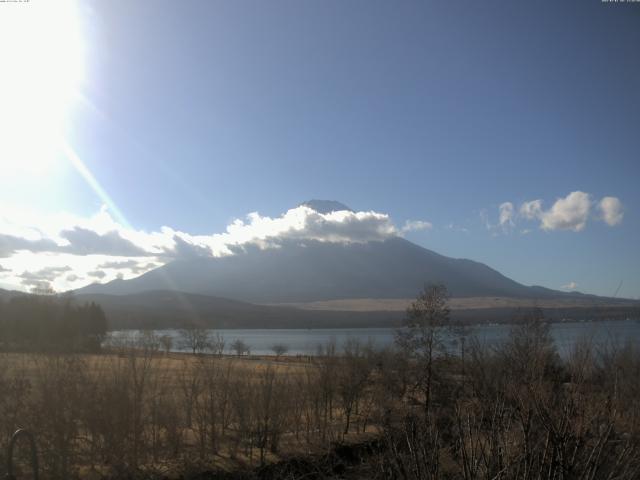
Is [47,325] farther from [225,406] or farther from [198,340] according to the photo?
[198,340]

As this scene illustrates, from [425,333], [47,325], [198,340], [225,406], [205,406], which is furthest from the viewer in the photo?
[198,340]

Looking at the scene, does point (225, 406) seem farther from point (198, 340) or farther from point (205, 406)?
point (198, 340)

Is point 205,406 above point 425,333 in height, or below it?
below

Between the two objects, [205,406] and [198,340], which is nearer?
[205,406]

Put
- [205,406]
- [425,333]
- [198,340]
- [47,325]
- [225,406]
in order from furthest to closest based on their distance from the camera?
[198,340] → [47,325] → [425,333] → [225,406] → [205,406]

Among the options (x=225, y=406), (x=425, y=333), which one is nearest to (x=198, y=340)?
(x=425, y=333)

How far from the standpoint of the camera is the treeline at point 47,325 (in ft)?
67.3

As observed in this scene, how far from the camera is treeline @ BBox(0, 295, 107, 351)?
20516 mm

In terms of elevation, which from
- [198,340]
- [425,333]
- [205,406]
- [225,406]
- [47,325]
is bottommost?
[198,340]

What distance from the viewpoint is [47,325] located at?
3916 cm

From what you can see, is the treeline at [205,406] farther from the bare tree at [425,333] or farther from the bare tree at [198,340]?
the bare tree at [198,340]

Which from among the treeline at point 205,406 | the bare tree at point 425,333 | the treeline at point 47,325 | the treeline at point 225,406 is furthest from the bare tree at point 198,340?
the treeline at point 225,406

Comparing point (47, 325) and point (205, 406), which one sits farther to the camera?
point (47, 325)

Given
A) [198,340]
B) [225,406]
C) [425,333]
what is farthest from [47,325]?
[198,340]
